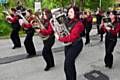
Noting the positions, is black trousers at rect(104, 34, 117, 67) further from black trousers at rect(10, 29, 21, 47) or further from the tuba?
black trousers at rect(10, 29, 21, 47)

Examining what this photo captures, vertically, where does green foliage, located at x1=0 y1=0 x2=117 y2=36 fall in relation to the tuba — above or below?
below

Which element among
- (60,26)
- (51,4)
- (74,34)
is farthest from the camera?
(51,4)

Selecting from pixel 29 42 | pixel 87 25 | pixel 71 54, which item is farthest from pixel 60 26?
pixel 87 25

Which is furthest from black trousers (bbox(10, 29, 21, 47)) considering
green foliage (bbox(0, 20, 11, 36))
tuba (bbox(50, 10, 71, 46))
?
tuba (bbox(50, 10, 71, 46))

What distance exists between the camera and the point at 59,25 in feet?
18.2

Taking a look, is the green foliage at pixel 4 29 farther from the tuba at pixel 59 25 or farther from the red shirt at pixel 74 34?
the red shirt at pixel 74 34

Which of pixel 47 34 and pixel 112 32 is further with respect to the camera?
pixel 112 32

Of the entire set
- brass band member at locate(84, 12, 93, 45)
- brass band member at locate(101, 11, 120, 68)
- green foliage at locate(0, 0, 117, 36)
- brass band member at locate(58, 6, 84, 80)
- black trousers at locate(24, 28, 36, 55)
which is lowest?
green foliage at locate(0, 0, 117, 36)

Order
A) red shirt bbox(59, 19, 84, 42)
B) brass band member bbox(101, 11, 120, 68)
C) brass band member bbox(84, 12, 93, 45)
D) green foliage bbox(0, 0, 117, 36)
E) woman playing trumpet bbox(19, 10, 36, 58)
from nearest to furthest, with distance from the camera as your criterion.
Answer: red shirt bbox(59, 19, 84, 42) < brass band member bbox(101, 11, 120, 68) < woman playing trumpet bbox(19, 10, 36, 58) < brass band member bbox(84, 12, 93, 45) < green foliage bbox(0, 0, 117, 36)

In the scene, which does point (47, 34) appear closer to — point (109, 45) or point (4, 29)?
point (109, 45)

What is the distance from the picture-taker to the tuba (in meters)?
5.47

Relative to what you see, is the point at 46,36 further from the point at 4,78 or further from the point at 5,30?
the point at 5,30

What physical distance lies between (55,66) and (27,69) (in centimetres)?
84

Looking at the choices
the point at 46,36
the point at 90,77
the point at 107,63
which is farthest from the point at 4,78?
the point at 107,63
